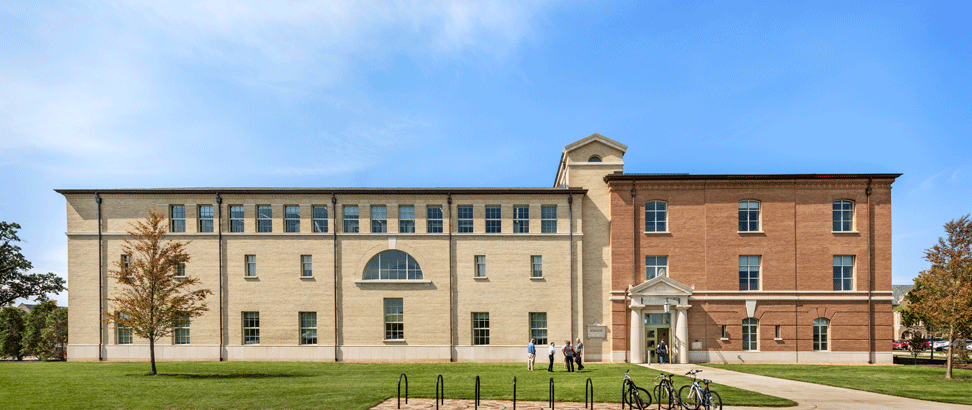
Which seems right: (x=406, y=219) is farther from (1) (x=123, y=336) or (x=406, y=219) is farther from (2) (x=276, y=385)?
(1) (x=123, y=336)

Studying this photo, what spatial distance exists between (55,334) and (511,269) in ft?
140

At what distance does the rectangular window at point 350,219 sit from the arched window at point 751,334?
24809 mm

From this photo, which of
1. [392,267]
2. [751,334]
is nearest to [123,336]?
[392,267]

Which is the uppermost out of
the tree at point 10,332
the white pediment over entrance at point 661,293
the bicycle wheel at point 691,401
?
the white pediment over entrance at point 661,293

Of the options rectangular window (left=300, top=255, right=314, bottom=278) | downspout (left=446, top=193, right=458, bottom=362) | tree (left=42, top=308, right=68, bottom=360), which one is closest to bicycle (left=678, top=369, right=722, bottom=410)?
downspout (left=446, top=193, right=458, bottom=362)

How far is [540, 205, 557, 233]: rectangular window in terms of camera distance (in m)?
37.4

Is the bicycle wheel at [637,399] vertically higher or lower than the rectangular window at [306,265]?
lower

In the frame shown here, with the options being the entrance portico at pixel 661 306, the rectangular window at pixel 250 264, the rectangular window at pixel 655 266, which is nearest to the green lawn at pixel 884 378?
the entrance portico at pixel 661 306

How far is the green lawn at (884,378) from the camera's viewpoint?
2223cm

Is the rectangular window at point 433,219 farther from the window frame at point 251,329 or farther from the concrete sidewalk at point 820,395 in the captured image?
the concrete sidewalk at point 820,395

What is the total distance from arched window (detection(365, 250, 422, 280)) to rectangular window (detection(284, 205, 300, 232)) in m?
5.21

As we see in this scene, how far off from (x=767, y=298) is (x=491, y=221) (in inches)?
689

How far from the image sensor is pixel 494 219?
3744 centimetres

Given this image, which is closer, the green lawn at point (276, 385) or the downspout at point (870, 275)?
the green lawn at point (276, 385)
